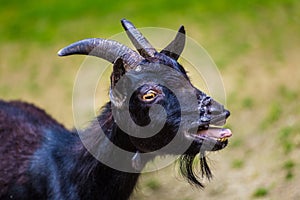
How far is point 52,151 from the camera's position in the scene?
813 centimetres

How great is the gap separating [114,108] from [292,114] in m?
7.16

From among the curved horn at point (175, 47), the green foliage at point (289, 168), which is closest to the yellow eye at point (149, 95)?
the curved horn at point (175, 47)

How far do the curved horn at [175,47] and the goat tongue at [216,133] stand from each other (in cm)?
120

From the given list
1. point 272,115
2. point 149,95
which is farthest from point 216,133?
point 272,115

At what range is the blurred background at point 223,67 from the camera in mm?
11023

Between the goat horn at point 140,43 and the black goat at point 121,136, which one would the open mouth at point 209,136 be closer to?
the black goat at point 121,136

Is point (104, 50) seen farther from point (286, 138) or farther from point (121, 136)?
point (286, 138)

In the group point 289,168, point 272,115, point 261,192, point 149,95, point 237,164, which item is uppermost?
point 149,95

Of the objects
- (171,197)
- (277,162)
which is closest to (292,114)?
(277,162)

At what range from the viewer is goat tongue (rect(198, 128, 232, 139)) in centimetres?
684

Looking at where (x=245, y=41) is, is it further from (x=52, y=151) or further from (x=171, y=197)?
(x=52, y=151)

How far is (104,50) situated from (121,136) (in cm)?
105

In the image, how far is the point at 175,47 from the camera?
779 cm

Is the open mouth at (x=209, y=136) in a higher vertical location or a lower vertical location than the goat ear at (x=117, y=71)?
lower
